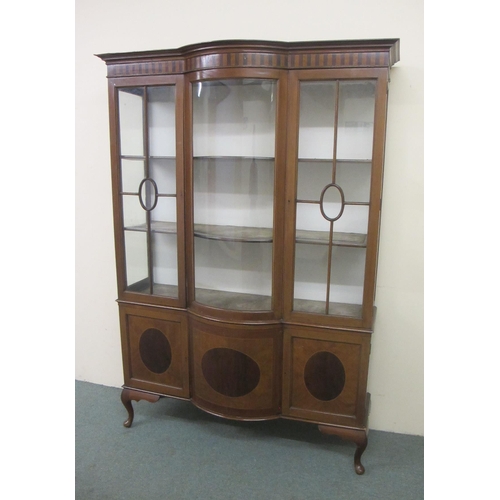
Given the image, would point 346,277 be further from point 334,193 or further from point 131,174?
point 131,174

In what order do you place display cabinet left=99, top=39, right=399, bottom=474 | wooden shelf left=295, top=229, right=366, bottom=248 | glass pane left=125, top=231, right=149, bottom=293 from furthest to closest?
glass pane left=125, top=231, right=149, bottom=293, wooden shelf left=295, top=229, right=366, bottom=248, display cabinet left=99, top=39, right=399, bottom=474

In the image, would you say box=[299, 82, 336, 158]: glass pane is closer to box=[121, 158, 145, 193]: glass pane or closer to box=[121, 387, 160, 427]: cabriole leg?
box=[121, 158, 145, 193]: glass pane

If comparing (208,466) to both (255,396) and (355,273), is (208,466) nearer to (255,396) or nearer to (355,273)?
(255,396)

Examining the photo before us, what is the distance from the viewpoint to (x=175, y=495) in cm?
200

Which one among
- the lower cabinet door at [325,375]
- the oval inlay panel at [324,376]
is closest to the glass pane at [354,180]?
the lower cabinet door at [325,375]

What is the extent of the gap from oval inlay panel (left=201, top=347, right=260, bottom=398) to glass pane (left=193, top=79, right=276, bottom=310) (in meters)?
0.24

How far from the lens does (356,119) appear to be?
196 centimetres

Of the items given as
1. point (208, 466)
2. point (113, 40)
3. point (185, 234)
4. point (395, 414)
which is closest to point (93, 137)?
point (113, 40)

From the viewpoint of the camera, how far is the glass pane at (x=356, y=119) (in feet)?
6.30

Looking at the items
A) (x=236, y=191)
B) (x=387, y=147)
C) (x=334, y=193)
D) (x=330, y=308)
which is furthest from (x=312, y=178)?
(x=330, y=308)

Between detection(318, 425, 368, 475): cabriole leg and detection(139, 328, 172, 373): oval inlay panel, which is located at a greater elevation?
detection(139, 328, 172, 373): oval inlay panel

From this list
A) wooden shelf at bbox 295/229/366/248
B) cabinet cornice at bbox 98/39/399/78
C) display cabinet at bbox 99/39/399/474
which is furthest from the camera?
wooden shelf at bbox 295/229/366/248

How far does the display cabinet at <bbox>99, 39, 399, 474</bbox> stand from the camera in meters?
1.96

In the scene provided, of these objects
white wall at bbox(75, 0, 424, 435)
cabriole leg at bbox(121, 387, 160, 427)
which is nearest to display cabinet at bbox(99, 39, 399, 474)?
cabriole leg at bbox(121, 387, 160, 427)
